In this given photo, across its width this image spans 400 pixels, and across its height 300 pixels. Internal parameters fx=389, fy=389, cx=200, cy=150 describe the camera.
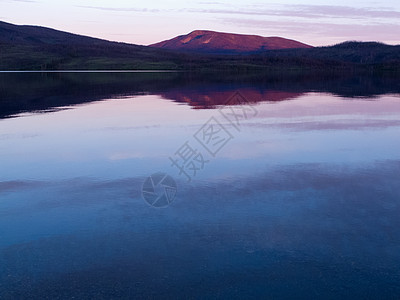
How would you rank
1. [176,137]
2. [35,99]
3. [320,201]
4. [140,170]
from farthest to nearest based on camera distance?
[35,99] < [176,137] < [140,170] < [320,201]

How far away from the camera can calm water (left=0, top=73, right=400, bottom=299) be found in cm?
704

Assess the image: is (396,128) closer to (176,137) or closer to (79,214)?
(176,137)

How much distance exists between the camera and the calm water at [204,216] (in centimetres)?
704

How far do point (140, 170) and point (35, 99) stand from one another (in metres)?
27.4

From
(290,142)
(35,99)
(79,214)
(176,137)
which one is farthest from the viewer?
(35,99)

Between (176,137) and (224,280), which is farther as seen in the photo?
(176,137)

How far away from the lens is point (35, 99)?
3684cm

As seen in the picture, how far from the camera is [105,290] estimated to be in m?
6.79

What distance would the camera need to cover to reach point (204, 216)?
9.73 meters

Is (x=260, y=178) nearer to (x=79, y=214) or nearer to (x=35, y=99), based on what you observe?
(x=79, y=214)

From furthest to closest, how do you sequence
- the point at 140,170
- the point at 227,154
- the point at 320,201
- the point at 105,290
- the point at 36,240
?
the point at 227,154 < the point at 140,170 < the point at 320,201 < the point at 36,240 < the point at 105,290

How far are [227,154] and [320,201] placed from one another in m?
5.85

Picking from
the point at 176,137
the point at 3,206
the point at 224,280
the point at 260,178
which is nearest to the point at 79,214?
the point at 3,206

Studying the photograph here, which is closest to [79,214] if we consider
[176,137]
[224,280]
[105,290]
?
[105,290]
